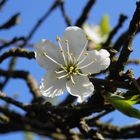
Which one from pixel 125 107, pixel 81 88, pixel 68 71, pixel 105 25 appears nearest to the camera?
pixel 125 107

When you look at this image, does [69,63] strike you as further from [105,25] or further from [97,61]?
[105,25]

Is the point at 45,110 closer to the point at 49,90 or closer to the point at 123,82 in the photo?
the point at 49,90

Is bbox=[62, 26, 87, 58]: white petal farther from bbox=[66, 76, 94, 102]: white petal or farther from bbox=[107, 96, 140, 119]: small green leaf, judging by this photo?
bbox=[107, 96, 140, 119]: small green leaf

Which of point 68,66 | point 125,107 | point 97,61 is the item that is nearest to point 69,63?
point 68,66

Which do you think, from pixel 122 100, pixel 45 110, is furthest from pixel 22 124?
pixel 122 100

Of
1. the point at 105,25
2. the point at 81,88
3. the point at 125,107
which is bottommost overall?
the point at 125,107

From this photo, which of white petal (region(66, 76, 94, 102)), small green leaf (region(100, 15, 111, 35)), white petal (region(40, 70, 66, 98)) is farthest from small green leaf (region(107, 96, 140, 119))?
small green leaf (region(100, 15, 111, 35))
